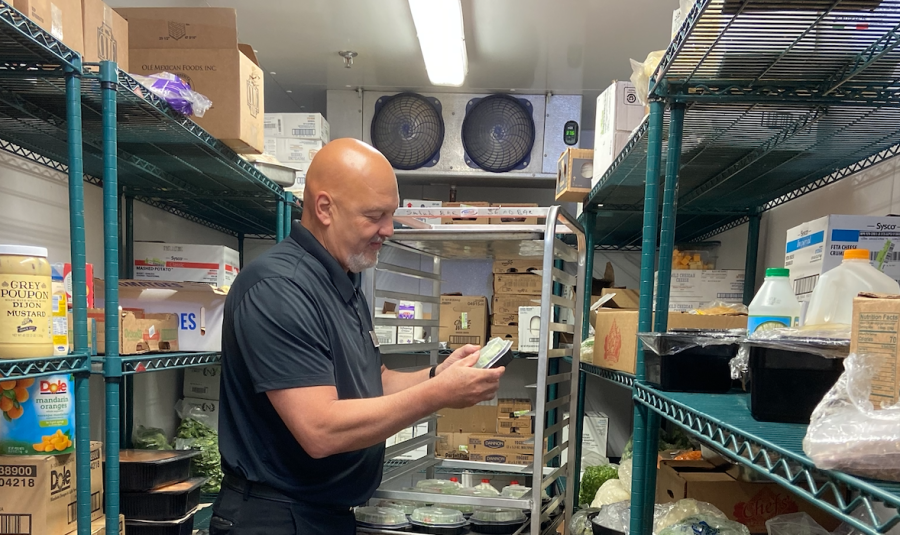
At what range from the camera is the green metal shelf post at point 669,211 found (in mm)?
1560

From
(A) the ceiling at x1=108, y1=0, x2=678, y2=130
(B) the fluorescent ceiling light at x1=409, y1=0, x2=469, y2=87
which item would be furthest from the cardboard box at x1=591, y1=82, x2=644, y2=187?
(B) the fluorescent ceiling light at x1=409, y1=0, x2=469, y2=87

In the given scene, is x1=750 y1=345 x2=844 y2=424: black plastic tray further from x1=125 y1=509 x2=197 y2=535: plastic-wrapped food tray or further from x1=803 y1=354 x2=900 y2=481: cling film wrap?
x1=125 y1=509 x2=197 y2=535: plastic-wrapped food tray

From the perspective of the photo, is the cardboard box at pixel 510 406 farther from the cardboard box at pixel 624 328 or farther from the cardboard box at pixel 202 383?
the cardboard box at pixel 202 383

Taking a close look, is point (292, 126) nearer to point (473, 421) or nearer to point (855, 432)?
point (473, 421)

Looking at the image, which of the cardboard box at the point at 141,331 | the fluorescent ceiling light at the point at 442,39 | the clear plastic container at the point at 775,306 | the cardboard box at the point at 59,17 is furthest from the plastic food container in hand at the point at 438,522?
the fluorescent ceiling light at the point at 442,39

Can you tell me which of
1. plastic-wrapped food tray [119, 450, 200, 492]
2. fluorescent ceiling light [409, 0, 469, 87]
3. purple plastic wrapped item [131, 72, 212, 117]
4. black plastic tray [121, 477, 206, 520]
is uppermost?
fluorescent ceiling light [409, 0, 469, 87]

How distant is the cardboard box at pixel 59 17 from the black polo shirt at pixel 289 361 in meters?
0.87

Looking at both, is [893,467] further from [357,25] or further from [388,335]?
[388,335]

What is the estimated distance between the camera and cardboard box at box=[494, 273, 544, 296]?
152 inches

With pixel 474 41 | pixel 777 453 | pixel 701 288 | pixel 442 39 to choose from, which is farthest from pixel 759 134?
pixel 474 41

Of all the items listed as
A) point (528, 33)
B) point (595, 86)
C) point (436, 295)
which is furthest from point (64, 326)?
point (595, 86)

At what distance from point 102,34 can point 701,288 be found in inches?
100

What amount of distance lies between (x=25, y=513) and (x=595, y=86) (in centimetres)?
357

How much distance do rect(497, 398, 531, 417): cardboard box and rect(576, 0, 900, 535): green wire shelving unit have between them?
1.74m
